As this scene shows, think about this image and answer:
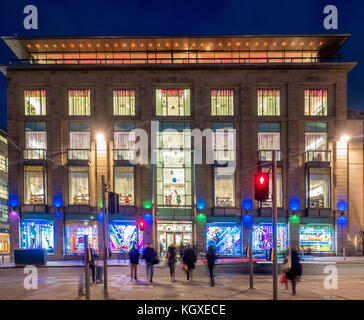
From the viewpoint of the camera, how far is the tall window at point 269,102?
28.2m

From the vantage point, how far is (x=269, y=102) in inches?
1115

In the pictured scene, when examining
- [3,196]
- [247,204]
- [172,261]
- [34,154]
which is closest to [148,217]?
[247,204]

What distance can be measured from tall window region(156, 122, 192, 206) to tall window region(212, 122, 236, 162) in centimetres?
276

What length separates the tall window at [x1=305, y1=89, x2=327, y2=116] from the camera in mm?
28266

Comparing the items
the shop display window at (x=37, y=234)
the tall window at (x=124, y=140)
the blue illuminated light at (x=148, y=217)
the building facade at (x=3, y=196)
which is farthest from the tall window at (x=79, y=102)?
the building facade at (x=3, y=196)

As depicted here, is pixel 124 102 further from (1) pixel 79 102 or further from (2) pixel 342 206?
(2) pixel 342 206

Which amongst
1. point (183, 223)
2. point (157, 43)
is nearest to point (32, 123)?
point (157, 43)

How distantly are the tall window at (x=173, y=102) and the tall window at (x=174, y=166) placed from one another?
1.21m

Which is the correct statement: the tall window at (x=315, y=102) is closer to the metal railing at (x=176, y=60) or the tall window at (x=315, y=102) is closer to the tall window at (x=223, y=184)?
the metal railing at (x=176, y=60)

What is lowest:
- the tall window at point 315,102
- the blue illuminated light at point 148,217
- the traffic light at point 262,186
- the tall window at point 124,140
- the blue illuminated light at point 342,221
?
the blue illuminated light at point 342,221

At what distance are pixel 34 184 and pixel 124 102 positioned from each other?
40.2 feet

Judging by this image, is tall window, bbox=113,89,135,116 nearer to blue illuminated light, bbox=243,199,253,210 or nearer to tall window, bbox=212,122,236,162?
tall window, bbox=212,122,236,162

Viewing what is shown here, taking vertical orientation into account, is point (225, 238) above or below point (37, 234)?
below

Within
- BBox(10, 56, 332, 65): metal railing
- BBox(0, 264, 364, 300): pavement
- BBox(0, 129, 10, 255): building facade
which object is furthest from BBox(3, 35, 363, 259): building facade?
BBox(0, 129, 10, 255): building facade
